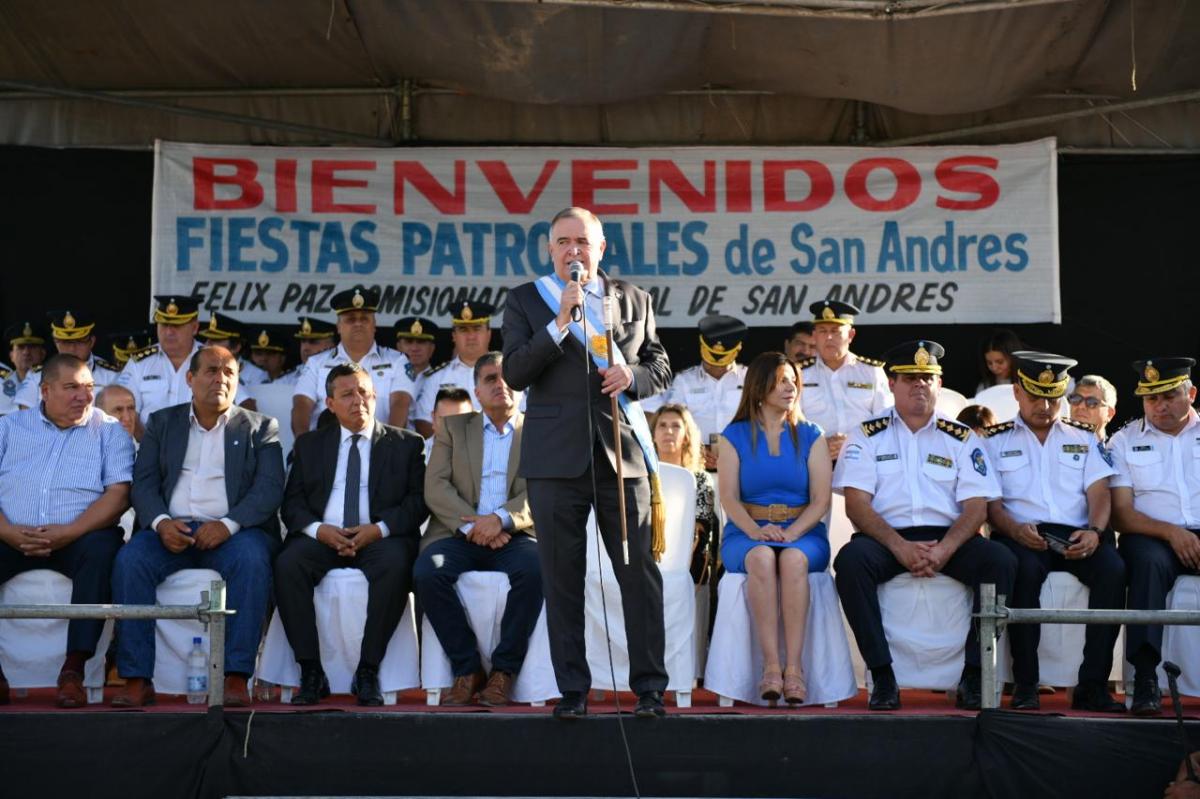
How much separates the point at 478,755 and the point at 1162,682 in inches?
100.0

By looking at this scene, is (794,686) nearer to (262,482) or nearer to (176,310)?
(262,482)

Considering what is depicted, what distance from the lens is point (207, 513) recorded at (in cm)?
592

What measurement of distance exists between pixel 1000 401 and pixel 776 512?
216cm

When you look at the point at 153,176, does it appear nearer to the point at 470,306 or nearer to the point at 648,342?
the point at 470,306

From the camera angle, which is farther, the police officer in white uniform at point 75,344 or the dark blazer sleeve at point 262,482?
the police officer in white uniform at point 75,344

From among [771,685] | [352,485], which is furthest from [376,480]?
[771,685]

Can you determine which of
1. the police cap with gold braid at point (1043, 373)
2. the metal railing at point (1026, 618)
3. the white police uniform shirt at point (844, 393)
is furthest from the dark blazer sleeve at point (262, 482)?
the police cap with gold braid at point (1043, 373)

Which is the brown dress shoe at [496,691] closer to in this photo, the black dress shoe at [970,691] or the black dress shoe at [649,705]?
the black dress shoe at [649,705]

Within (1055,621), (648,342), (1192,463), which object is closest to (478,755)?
(648,342)

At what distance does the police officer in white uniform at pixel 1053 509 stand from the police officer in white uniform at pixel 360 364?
2810 mm

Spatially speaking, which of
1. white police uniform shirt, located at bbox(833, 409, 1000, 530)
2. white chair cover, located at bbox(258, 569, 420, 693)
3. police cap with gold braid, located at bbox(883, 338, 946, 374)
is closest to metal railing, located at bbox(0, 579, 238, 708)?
white chair cover, located at bbox(258, 569, 420, 693)

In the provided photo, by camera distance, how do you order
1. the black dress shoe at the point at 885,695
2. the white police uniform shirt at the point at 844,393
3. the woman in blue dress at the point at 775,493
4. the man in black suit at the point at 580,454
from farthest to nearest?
the white police uniform shirt at the point at 844,393, the woman in blue dress at the point at 775,493, the black dress shoe at the point at 885,695, the man in black suit at the point at 580,454

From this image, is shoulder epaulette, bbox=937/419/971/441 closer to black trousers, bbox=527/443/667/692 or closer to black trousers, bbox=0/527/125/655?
black trousers, bbox=527/443/667/692

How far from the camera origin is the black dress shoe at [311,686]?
5.57m
